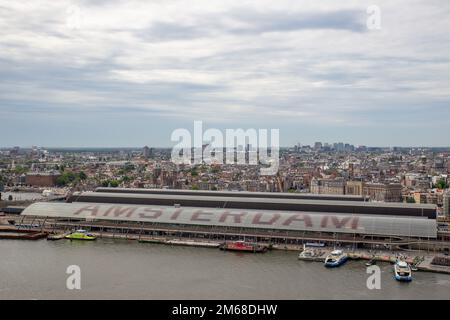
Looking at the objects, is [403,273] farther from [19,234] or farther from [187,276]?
[19,234]

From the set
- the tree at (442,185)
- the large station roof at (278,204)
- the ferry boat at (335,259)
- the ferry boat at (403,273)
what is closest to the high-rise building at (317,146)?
the tree at (442,185)

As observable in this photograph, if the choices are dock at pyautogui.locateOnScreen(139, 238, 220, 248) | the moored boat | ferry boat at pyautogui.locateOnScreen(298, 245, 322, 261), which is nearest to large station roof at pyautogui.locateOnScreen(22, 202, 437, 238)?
dock at pyautogui.locateOnScreen(139, 238, 220, 248)

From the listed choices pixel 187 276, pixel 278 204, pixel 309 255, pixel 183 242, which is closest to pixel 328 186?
pixel 278 204

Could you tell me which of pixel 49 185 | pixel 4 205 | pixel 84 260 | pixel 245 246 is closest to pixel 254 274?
pixel 245 246

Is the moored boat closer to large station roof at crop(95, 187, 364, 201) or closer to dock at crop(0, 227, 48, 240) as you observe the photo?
large station roof at crop(95, 187, 364, 201)
